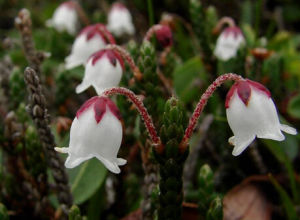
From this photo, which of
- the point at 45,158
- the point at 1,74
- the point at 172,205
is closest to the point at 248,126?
the point at 172,205

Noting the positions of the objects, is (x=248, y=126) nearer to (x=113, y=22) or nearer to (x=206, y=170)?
(x=206, y=170)

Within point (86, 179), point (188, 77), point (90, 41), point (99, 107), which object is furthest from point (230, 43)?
point (99, 107)

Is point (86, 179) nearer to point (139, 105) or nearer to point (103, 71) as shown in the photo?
point (103, 71)

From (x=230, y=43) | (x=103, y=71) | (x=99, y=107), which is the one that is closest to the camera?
(x=99, y=107)

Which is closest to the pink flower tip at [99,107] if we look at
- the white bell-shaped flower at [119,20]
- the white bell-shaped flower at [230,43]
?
the white bell-shaped flower at [230,43]

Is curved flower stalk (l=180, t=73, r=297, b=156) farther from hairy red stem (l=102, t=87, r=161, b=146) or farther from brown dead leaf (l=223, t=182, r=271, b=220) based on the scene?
brown dead leaf (l=223, t=182, r=271, b=220)

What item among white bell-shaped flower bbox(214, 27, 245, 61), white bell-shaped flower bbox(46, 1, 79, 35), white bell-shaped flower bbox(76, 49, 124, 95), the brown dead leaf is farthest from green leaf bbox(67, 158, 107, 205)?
white bell-shaped flower bbox(46, 1, 79, 35)
